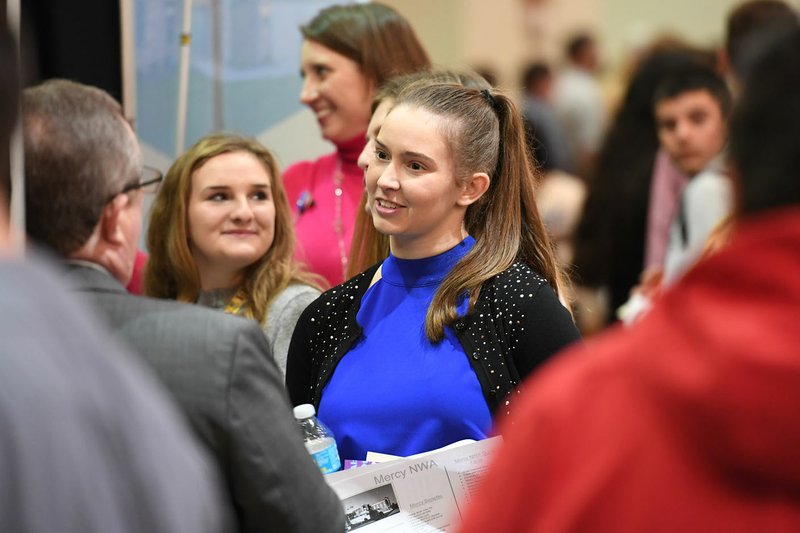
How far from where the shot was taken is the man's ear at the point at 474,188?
2.82 meters

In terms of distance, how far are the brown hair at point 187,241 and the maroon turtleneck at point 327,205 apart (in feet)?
0.56

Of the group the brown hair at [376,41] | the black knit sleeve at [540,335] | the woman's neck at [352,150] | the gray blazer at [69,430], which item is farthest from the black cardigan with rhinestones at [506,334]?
the gray blazer at [69,430]

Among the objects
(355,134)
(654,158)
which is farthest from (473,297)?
(654,158)

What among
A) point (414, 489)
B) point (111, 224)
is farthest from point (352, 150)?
point (111, 224)

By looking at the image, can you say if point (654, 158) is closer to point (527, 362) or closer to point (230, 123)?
point (230, 123)

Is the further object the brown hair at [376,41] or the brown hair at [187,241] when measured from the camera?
the brown hair at [376,41]

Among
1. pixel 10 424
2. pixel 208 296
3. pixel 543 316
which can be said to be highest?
pixel 10 424

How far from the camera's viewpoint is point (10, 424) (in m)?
0.99

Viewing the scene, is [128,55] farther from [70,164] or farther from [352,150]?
[70,164]

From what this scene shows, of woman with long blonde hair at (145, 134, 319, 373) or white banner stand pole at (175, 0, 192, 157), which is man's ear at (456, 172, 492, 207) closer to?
woman with long blonde hair at (145, 134, 319, 373)

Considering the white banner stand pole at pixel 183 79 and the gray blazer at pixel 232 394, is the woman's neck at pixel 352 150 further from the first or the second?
the gray blazer at pixel 232 394

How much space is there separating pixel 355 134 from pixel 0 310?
9.43 feet

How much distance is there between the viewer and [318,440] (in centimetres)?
253

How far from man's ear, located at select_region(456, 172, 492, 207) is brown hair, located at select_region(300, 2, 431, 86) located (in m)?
1.04
